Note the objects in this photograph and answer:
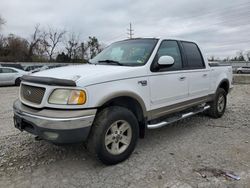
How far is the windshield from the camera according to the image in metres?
4.05

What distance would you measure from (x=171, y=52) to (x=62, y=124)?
2.66 meters

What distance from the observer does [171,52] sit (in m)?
4.64

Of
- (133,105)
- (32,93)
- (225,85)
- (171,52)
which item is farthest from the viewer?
(225,85)

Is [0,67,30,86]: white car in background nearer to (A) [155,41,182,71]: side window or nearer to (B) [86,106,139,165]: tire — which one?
(A) [155,41,182,71]: side window

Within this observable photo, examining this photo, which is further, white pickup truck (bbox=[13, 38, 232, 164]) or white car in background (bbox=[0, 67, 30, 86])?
white car in background (bbox=[0, 67, 30, 86])

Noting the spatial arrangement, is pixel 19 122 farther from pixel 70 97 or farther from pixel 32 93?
pixel 70 97

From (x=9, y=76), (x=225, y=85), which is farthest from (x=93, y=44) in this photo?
(x=225, y=85)

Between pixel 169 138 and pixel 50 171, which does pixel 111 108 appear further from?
pixel 169 138

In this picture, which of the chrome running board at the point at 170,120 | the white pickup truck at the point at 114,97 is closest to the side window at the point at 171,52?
the white pickup truck at the point at 114,97

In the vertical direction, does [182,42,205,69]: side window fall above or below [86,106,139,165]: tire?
above

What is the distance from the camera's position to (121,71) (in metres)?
3.51

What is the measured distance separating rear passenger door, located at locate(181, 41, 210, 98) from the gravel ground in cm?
90

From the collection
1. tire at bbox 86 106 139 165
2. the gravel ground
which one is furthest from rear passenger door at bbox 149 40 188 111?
the gravel ground

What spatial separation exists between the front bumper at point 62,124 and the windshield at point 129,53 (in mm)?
1309
